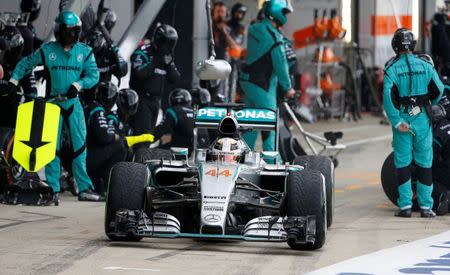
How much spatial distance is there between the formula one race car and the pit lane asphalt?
0.58 ft

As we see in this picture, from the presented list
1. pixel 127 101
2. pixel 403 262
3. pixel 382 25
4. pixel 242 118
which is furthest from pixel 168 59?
pixel 382 25

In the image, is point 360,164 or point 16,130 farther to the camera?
point 360,164

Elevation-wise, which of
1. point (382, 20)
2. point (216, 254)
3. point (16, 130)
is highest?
point (382, 20)

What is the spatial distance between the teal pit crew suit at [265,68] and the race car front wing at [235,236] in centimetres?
744

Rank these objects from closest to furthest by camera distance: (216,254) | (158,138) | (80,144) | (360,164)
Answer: (216,254)
(80,144)
(158,138)
(360,164)

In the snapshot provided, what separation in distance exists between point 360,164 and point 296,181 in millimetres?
11053

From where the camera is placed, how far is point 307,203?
1246 cm

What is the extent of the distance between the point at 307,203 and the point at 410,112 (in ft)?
11.7

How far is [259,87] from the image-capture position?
791 inches

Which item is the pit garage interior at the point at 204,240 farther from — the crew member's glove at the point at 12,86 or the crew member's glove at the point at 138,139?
the crew member's glove at the point at 12,86

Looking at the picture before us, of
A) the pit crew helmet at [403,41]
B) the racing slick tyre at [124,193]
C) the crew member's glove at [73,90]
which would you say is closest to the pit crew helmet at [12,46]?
the crew member's glove at [73,90]

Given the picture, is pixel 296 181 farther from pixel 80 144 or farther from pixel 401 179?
pixel 80 144

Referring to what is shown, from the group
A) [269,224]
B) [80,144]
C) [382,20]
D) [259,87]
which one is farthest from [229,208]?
[382,20]

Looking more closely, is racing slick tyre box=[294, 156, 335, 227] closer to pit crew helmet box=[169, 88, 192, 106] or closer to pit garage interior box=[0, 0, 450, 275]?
pit garage interior box=[0, 0, 450, 275]
